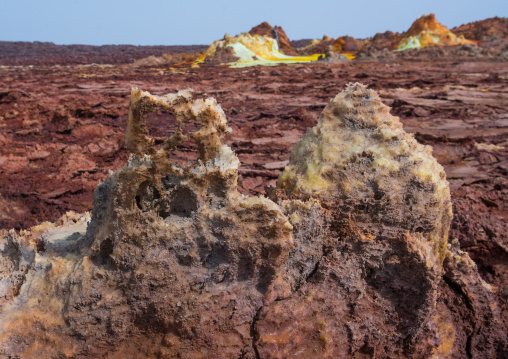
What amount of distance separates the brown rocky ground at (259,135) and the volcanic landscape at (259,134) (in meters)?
0.01

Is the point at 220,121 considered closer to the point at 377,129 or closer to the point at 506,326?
the point at 377,129

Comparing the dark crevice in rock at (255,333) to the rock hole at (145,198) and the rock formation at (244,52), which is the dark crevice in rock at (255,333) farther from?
the rock formation at (244,52)

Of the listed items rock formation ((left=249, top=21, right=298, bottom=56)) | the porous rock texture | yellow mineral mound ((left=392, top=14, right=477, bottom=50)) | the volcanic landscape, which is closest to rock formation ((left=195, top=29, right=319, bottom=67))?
rock formation ((left=249, top=21, right=298, bottom=56))

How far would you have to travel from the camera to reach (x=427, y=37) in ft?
67.7

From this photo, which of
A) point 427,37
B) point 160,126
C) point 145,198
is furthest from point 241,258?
point 427,37

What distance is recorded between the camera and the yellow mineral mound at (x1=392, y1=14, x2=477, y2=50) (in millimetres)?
20484

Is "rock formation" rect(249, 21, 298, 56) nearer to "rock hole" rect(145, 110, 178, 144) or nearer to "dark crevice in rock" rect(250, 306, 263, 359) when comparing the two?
"rock hole" rect(145, 110, 178, 144)

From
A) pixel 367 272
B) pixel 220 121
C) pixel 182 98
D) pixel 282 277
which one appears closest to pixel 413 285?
pixel 367 272

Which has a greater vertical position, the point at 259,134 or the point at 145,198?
the point at 145,198

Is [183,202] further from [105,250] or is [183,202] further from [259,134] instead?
[259,134]

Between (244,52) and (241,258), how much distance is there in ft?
56.7

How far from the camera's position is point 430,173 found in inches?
62.4

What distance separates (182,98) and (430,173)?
3.19ft

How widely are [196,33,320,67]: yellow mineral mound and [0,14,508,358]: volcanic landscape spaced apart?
6.97 m
